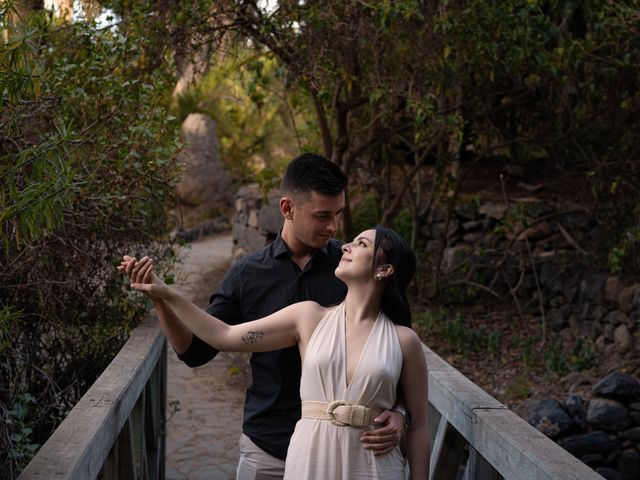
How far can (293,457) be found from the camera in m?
2.48

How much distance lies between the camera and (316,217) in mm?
2912

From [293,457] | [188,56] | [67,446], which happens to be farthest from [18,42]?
[188,56]

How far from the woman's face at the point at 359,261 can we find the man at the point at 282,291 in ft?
1.18

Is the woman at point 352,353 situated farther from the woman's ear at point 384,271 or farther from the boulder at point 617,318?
the boulder at point 617,318

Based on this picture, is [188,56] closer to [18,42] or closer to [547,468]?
[18,42]

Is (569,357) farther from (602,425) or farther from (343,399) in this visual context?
(343,399)

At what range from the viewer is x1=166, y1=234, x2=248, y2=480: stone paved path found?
6.02m

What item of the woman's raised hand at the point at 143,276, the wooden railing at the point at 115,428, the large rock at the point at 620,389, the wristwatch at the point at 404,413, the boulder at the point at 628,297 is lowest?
the large rock at the point at 620,389

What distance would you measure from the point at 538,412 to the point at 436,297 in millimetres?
3410

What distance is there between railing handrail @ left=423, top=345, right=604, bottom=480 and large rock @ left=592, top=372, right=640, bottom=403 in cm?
368

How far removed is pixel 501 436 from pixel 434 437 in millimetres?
1137

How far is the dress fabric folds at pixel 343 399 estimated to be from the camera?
2418 mm

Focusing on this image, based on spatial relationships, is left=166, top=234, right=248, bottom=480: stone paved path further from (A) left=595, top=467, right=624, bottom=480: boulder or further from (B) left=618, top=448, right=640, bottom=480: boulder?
(B) left=618, top=448, right=640, bottom=480: boulder

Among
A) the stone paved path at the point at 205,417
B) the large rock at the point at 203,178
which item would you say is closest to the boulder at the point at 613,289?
the stone paved path at the point at 205,417
